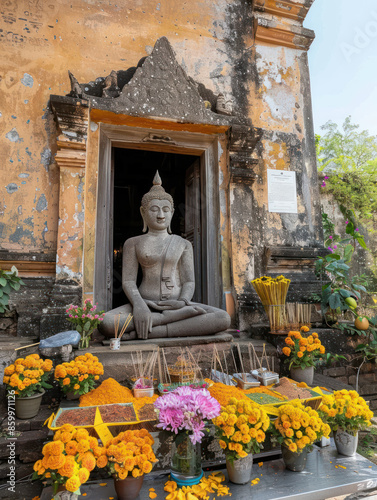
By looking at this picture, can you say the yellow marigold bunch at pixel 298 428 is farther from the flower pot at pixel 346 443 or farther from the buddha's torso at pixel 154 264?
the buddha's torso at pixel 154 264

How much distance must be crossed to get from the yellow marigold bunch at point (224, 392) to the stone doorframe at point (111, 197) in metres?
1.78

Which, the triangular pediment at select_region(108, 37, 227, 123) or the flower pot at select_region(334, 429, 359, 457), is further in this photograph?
the triangular pediment at select_region(108, 37, 227, 123)

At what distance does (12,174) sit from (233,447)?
3.81 meters

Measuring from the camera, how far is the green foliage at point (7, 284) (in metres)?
3.53

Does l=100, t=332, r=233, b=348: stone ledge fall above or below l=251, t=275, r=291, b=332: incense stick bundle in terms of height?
below

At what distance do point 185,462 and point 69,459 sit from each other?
2.23ft

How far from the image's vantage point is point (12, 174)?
13.5 feet

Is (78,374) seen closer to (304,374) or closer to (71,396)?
(71,396)

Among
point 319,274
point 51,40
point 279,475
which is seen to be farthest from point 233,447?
point 51,40

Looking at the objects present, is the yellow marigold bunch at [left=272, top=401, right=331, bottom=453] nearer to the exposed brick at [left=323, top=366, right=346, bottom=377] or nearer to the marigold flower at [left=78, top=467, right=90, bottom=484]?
the marigold flower at [left=78, top=467, right=90, bottom=484]

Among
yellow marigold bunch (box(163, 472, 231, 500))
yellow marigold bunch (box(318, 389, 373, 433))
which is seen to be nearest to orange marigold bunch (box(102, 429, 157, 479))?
yellow marigold bunch (box(163, 472, 231, 500))

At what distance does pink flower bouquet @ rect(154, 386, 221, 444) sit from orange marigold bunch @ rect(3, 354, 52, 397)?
3.73 ft

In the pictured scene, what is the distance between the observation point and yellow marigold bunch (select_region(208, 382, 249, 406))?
2.56 metres

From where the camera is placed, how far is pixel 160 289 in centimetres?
425
